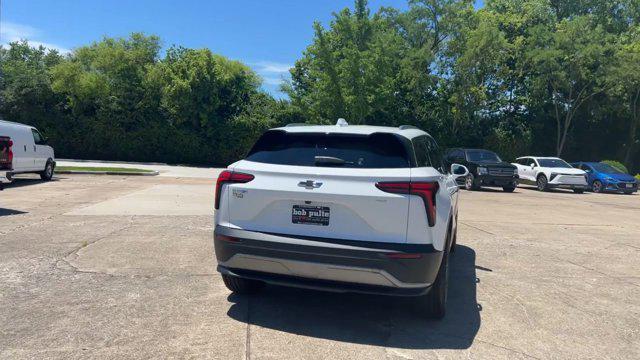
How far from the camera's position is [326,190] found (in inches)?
156

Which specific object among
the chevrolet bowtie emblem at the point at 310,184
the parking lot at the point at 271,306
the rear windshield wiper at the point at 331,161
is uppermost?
the rear windshield wiper at the point at 331,161

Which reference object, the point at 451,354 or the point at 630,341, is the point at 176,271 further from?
the point at 630,341

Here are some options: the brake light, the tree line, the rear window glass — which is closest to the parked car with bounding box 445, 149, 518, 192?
the tree line

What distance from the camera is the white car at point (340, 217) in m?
3.87

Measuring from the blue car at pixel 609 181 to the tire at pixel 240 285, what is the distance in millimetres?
23573

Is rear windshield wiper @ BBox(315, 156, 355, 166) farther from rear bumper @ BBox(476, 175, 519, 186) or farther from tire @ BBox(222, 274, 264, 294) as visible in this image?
rear bumper @ BBox(476, 175, 519, 186)

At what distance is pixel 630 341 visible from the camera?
4234 millimetres

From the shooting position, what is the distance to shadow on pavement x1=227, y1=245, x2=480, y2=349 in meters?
4.05

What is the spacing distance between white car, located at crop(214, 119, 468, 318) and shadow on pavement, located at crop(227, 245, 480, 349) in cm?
30

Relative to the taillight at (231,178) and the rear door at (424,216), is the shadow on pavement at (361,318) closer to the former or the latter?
the rear door at (424,216)

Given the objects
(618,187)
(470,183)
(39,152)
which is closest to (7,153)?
(39,152)

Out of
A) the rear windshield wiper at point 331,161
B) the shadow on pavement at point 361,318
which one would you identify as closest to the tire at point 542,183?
the shadow on pavement at point 361,318

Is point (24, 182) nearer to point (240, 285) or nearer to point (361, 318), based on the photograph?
point (240, 285)

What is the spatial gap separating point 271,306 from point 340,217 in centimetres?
139
